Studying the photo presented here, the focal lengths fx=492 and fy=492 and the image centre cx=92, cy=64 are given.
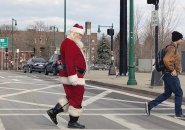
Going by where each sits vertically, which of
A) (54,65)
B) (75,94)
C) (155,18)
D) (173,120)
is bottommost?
(173,120)

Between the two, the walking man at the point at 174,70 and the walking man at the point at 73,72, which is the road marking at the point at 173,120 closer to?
the walking man at the point at 174,70

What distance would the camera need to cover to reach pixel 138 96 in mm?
16859

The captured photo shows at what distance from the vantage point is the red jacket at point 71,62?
8945mm

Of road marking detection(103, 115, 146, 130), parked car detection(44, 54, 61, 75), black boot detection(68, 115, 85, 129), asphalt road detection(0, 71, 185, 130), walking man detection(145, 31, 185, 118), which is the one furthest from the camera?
parked car detection(44, 54, 61, 75)

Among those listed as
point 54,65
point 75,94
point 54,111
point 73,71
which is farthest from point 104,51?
point 73,71

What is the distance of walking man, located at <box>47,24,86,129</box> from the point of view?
8969 mm

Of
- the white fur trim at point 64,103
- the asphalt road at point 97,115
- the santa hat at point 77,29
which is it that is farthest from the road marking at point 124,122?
the santa hat at point 77,29

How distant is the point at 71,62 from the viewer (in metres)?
8.95

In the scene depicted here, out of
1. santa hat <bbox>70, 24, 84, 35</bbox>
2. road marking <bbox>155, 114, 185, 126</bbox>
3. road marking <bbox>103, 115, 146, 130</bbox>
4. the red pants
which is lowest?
road marking <bbox>155, 114, 185, 126</bbox>

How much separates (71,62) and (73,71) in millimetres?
169

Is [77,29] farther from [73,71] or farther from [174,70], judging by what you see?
[174,70]

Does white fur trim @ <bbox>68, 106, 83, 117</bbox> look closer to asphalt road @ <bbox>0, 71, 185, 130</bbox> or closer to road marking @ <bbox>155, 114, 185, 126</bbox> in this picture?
asphalt road @ <bbox>0, 71, 185, 130</bbox>

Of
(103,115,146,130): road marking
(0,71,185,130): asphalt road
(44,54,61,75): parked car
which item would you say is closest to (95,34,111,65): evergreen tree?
(44,54,61,75): parked car

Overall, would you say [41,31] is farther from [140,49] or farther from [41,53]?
[140,49]
